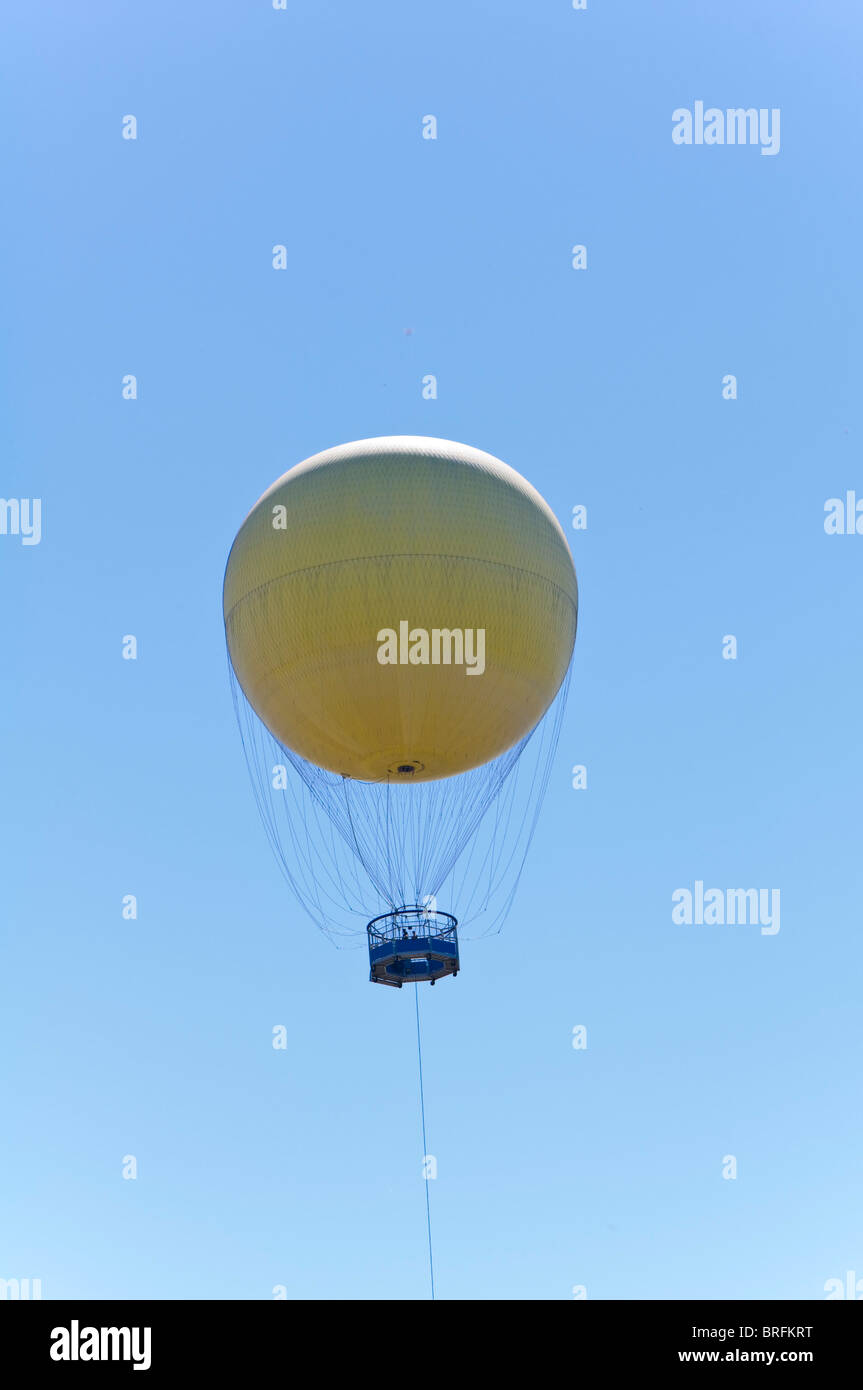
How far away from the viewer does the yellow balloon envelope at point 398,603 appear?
44062mm

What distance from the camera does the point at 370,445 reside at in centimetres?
4575

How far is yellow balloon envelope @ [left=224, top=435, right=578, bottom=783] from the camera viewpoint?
145 ft

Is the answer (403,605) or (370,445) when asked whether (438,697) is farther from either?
(370,445)

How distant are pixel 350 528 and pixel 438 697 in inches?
167

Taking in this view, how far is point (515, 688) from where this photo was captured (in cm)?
4591

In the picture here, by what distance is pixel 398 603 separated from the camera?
4388 centimetres

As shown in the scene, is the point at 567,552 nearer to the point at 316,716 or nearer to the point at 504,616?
the point at 504,616

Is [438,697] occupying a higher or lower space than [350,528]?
lower
